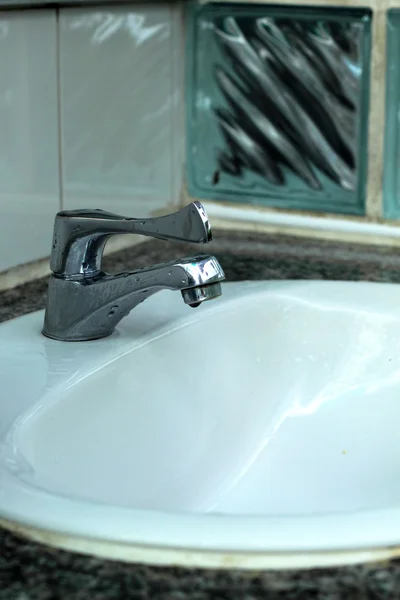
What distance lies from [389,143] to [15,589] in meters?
0.71

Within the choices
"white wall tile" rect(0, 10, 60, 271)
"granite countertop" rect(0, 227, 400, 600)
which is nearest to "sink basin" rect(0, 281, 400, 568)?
"granite countertop" rect(0, 227, 400, 600)

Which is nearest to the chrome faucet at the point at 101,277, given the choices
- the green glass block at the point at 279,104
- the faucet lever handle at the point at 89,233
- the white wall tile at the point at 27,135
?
the faucet lever handle at the point at 89,233

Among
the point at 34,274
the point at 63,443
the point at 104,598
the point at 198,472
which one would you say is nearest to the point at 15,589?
the point at 104,598

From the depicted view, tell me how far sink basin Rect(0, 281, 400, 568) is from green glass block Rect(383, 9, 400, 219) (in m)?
0.18

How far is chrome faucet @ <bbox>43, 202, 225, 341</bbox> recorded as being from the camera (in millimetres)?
638

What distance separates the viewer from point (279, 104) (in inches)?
41.3

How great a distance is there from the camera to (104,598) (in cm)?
40

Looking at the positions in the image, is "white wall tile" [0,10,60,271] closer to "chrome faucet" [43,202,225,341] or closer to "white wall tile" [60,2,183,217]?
"white wall tile" [60,2,183,217]

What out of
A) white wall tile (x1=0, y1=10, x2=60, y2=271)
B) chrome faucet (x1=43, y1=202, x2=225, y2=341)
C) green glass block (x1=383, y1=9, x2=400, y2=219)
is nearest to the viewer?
chrome faucet (x1=43, y1=202, x2=225, y2=341)

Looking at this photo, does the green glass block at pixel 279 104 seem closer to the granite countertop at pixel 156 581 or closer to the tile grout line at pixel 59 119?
the tile grout line at pixel 59 119

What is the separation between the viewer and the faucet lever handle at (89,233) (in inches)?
25.2

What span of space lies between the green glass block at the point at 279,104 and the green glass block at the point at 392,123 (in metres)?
0.02

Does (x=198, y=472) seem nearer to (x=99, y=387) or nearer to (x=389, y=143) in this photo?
(x=99, y=387)

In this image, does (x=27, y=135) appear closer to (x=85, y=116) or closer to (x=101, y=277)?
(x=85, y=116)
